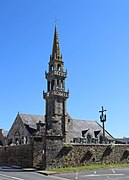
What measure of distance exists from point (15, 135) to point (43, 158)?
1246 inches

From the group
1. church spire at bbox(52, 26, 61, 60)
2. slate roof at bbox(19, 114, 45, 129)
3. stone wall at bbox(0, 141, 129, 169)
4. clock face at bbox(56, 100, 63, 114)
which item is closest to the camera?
stone wall at bbox(0, 141, 129, 169)

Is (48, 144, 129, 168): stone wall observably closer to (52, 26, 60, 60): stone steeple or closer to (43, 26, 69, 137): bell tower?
(43, 26, 69, 137): bell tower

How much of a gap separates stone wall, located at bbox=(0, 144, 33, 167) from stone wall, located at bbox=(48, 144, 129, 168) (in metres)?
2.96

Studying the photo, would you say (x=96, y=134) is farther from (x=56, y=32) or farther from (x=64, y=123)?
(x=56, y=32)

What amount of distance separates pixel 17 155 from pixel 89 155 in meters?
7.52

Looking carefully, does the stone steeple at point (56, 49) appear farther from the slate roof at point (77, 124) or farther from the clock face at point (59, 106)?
the slate roof at point (77, 124)

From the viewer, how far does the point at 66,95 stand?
54.6 metres

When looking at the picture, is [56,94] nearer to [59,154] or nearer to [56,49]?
[56,49]

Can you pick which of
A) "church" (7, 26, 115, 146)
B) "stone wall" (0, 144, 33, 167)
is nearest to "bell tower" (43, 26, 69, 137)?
"church" (7, 26, 115, 146)

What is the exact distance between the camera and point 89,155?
28031mm

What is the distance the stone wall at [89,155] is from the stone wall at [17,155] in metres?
2.96

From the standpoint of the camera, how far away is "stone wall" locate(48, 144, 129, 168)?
25.6 m

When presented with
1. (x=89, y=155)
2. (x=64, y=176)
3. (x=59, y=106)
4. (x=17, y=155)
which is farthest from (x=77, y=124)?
(x=64, y=176)

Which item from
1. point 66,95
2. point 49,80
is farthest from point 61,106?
point 49,80
